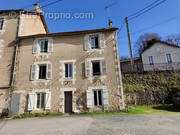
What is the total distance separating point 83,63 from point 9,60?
7299mm

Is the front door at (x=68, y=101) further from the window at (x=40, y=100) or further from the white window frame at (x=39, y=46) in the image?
the white window frame at (x=39, y=46)

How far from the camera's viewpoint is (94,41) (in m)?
10.4

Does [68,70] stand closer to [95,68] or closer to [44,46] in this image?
[95,68]

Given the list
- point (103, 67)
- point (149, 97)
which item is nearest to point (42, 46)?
point (103, 67)

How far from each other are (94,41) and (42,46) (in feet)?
17.2

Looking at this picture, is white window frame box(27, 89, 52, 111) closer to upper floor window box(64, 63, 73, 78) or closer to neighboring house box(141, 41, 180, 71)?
upper floor window box(64, 63, 73, 78)

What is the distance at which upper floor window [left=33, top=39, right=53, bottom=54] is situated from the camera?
1043 cm

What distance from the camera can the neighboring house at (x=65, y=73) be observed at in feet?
29.1

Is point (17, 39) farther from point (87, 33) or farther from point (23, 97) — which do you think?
point (87, 33)

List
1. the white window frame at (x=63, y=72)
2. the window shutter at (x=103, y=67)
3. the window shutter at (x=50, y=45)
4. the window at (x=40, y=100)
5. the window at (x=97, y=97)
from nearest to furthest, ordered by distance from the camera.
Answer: the window at (x=97, y=97)
the window at (x=40, y=100)
the window shutter at (x=103, y=67)
the white window frame at (x=63, y=72)
the window shutter at (x=50, y=45)

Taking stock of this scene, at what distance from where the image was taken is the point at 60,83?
9359 millimetres

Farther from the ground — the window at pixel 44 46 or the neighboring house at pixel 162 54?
the neighboring house at pixel 162 54

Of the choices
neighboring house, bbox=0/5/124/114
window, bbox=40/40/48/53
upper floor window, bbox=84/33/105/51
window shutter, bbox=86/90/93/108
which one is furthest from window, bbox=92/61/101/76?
window, bbox=40/40/48/53

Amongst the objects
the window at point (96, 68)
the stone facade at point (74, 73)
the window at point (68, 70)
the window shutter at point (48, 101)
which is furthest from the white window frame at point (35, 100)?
the window at point (96, 68)
